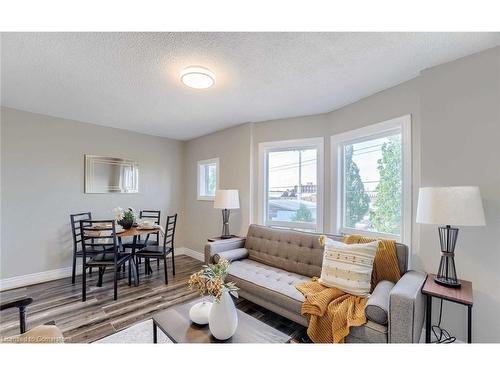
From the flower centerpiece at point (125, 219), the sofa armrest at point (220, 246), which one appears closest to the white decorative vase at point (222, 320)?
the sofa armrest at point (220, 246)

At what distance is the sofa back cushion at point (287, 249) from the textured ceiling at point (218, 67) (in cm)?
164

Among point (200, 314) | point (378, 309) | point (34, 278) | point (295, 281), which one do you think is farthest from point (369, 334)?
point (34, 278)

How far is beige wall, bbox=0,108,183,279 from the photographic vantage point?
9.50ft

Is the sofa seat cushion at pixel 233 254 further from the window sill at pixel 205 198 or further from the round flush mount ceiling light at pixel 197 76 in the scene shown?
the round flush mount ceiling light at pixel 197 76

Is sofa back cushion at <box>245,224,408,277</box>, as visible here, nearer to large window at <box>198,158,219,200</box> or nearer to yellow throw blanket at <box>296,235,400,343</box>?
yellow throw blanket at <box>296,235,400,343</box>

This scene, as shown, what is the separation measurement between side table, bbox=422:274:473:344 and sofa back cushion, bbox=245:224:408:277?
475 millimetres

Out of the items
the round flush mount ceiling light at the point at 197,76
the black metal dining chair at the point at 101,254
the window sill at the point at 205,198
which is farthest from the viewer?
the window sill at the point at 205,198

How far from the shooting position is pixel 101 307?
237cm

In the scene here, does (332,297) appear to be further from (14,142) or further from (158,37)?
(14,142)

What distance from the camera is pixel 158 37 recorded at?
59.9 inches

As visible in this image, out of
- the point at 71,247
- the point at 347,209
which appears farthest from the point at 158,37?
the point at 71,247

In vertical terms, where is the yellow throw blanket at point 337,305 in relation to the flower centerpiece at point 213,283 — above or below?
below

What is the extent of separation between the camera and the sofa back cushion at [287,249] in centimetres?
235

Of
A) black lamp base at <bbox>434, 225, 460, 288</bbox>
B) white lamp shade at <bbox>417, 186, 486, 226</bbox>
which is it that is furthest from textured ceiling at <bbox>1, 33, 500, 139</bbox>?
black lamp base at <bbox>434, 225, 460, 288</bbox>
